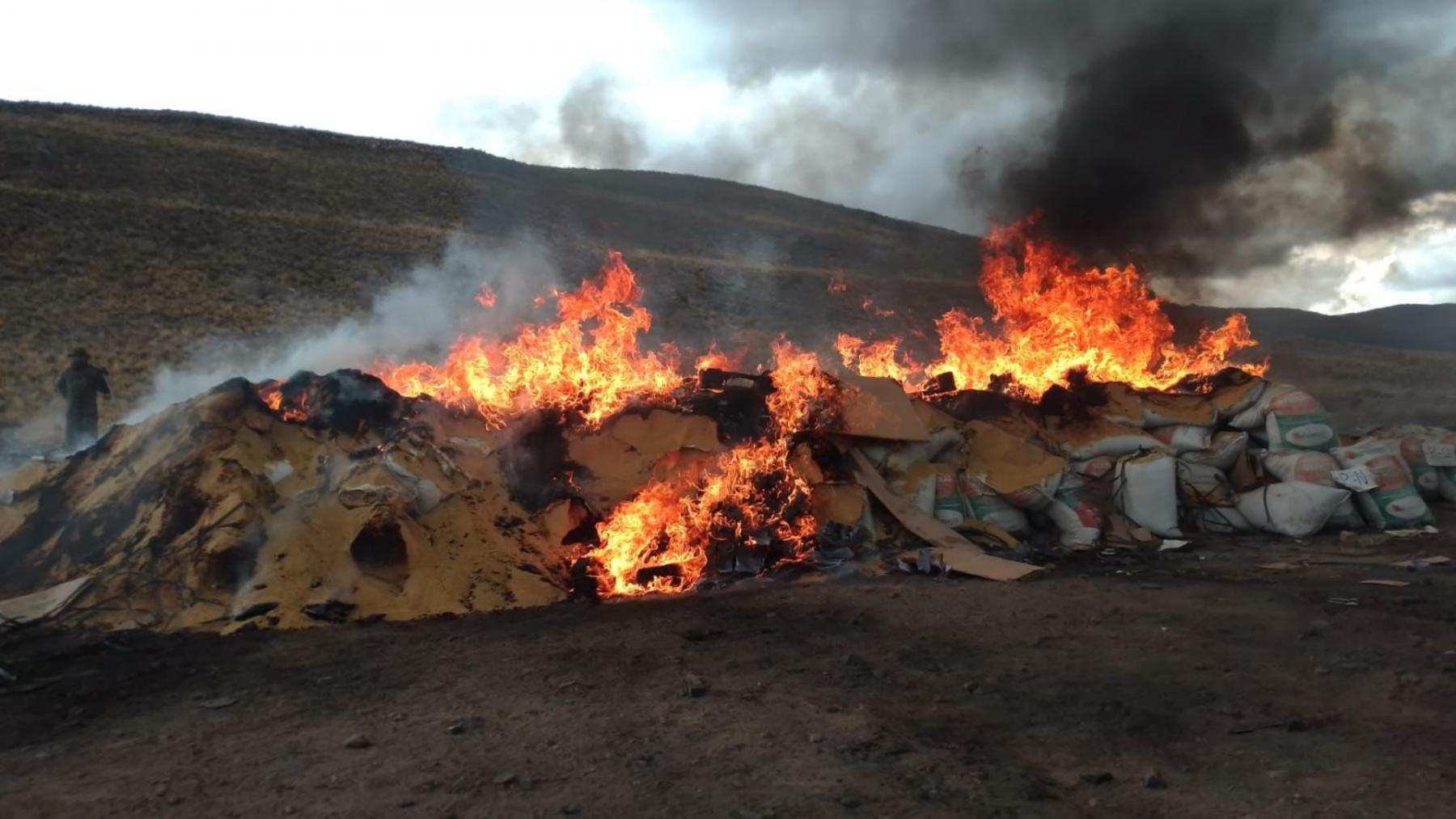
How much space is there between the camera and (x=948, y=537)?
885 centimetres

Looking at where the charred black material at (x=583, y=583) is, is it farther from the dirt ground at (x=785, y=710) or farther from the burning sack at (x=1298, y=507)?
the burning sack at (x=1298, y=507)

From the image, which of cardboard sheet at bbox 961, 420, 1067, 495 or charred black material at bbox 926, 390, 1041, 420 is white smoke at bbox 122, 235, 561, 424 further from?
cardboard sheet at bbox 961, 420, 1067, 495

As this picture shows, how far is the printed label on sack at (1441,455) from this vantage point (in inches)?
411

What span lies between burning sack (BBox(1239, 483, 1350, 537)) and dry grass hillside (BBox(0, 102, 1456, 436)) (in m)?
18.2

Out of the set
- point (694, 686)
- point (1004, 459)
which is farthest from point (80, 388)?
point (1004, 459)

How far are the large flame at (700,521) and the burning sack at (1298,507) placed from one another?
4745mm

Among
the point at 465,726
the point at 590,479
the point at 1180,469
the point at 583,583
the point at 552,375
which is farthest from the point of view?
the point at 1180,469

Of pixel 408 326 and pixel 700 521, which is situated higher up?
pixel 408 326

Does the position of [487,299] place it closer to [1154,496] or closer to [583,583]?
[583,583]

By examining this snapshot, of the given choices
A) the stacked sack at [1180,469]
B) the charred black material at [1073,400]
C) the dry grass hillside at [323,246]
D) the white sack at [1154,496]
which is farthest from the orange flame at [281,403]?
the dry grass hillside at [323,246]

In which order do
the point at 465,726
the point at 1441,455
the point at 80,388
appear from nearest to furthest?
the point at 465,726, the point at 1441,455, the point at 80,388

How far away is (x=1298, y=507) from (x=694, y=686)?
7150mm

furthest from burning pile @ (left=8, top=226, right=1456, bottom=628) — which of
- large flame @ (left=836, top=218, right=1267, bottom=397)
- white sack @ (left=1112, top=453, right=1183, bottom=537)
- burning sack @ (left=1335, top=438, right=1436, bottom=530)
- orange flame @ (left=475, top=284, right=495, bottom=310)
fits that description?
orange flame @ (left=475, top=284, right=495, bottom=310)

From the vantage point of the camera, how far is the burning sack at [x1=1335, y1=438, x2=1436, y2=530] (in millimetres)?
9484
